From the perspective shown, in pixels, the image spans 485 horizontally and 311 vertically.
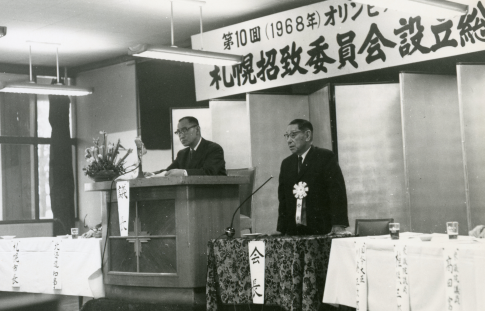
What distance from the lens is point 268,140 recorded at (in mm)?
7199

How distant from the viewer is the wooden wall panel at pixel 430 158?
6.05 metres

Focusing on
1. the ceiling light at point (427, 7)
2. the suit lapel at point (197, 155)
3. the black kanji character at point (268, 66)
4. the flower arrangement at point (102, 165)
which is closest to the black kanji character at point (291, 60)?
the black kanji character at point (268, 66)

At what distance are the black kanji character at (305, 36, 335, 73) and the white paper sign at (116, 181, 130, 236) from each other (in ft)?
9.82

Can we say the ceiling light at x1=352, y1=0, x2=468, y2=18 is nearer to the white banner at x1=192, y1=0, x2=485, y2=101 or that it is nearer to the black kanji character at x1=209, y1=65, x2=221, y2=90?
the white banner at x1=192, y1=0, x2=485, y2=101

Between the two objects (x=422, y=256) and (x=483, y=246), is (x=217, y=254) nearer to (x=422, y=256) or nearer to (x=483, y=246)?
(x=422, y=256)

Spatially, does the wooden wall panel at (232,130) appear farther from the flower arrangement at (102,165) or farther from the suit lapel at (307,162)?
the suit lapel at (307,162)

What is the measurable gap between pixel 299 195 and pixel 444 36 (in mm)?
2282

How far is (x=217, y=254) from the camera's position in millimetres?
4086

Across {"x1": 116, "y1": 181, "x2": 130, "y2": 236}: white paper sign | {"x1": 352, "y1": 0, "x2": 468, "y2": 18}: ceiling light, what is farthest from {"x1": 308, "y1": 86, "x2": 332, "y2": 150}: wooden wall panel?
{"x1": 116, "y1": 181, "x2": 130, "y2": 236}: white paper sign

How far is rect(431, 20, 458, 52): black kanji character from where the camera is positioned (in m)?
5.66

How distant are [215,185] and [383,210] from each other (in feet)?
8.51

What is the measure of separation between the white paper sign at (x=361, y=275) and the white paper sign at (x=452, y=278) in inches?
21.7

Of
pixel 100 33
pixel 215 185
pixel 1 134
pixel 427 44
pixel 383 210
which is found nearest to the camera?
pixel 215 185

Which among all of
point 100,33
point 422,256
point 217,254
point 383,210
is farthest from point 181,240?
point 100,33
